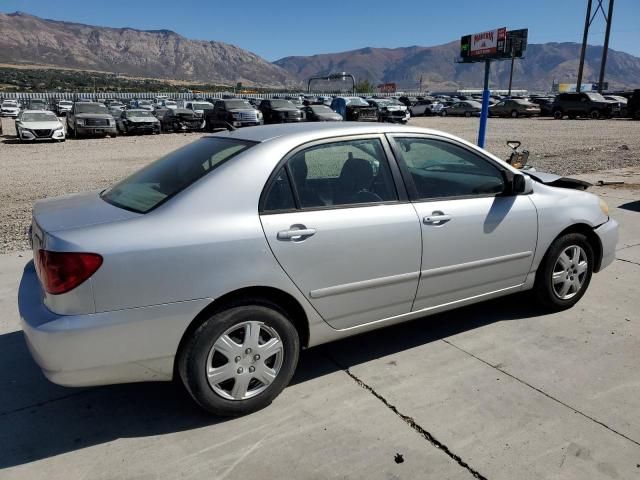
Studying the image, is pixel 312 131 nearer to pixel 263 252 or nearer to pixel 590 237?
pixel 263 252

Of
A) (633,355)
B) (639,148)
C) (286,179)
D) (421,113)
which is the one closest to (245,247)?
(286,179)

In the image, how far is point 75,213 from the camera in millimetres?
2961

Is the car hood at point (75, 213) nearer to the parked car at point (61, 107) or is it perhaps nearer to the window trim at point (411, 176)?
the window trim at point (411, 176)

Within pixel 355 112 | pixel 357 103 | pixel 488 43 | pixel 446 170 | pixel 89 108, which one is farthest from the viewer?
pixel 357 103

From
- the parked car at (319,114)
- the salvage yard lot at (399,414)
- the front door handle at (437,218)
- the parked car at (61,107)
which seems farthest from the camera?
the parked car at (61,107)

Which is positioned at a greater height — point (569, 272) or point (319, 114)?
point (319, 114)

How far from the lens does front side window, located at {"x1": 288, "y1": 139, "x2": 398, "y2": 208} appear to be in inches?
124

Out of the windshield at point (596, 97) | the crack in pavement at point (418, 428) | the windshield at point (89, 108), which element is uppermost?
the windshield at point (596, 97)

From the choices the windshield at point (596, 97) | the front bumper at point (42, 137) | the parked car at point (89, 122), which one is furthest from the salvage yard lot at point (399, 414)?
the windshield at point (596, 97)

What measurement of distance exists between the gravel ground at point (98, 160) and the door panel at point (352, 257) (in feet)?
15.0

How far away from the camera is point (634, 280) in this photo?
5.10 metres

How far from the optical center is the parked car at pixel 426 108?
44.9 m

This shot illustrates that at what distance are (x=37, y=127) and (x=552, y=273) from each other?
2027 cm

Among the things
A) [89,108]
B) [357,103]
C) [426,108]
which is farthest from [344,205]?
[426,108]
